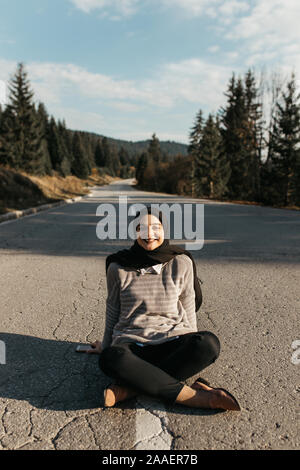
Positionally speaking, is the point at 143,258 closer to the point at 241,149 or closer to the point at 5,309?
the point at 5,309

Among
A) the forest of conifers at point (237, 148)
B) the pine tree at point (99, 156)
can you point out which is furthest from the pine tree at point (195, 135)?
the pine tree at point (99, 156)

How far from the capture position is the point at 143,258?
267cm

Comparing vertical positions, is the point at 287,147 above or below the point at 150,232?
above

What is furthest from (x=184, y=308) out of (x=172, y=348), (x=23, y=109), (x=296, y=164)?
(x=23, y=109)

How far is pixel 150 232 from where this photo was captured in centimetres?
262

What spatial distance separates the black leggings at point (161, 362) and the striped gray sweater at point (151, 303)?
88 millimetres

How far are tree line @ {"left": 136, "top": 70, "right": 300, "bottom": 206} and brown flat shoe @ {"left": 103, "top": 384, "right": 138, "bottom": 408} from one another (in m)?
30.4

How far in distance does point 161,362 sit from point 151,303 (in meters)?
0.41

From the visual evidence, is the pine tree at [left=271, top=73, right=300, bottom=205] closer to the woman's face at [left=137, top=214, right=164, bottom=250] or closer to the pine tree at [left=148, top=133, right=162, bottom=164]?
the woman's face at [left=137, top=214, right=164, bottom=250]

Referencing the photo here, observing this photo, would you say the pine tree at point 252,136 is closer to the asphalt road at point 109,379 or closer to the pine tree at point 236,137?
the pine tree at point 236,137

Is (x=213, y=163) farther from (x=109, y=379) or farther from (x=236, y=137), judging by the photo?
(x=109, y=379)

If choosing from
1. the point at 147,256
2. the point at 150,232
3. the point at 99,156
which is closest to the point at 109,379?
the point at 147,256

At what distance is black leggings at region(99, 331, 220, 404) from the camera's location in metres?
2.27
